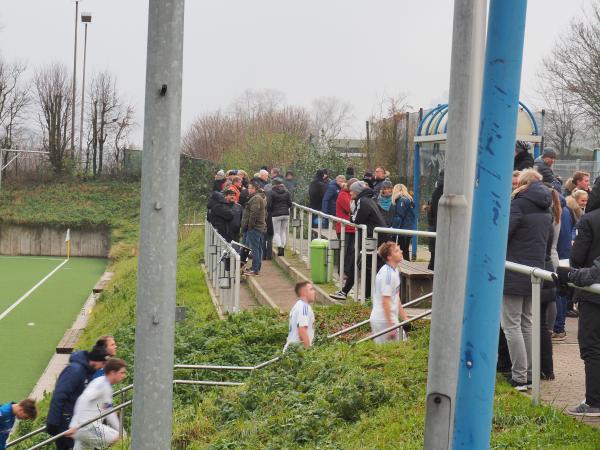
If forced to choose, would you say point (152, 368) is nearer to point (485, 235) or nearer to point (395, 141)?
point (485, 235)

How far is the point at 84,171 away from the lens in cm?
6116

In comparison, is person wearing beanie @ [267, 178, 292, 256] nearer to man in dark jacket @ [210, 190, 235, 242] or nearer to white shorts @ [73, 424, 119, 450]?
man in dark jacket @ [210, 190, 235, 242]

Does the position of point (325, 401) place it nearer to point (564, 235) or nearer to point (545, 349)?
point (545, 349)

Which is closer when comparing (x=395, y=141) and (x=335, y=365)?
(x=335, y=365)

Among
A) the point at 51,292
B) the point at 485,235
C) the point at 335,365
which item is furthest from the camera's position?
the point at 51,292

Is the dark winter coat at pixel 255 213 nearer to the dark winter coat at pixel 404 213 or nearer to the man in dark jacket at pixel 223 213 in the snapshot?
the man in dark jacket at pixel 223 213

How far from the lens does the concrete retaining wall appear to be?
51094 millimetres

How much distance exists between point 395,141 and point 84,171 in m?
32.4

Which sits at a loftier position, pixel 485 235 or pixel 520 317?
pixel 485 235

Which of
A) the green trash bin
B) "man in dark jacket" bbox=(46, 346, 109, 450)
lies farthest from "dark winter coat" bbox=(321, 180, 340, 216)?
"man in dark jacket" bbox=(46, 346, 109, 450)

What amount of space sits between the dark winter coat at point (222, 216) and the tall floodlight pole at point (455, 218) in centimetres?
1595

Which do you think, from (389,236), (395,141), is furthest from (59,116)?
(389,236)

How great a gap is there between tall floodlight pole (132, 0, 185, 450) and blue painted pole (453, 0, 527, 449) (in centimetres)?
125

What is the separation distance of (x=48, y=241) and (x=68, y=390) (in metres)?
42.8
